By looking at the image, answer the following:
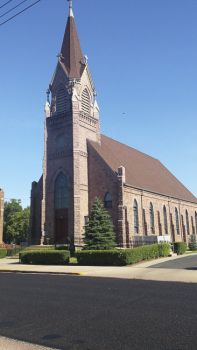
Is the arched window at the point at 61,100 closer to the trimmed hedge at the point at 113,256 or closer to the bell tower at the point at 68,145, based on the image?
the bell tower at the point at 68,145

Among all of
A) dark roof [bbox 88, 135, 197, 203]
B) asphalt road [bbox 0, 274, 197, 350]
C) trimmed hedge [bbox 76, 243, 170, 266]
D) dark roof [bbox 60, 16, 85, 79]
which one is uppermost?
dark roof [bbox 60, 16, 85, 79]

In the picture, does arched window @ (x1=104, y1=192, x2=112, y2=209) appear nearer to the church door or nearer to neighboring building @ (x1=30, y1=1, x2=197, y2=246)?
neighboring building @ (x1=30, y1=1, x2=197, y2=246)

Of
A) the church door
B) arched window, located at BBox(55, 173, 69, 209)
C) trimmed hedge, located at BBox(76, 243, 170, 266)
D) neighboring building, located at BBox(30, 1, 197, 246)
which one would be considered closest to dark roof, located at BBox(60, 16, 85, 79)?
neighboring building, located at BBox(30, 1, 197, 246)

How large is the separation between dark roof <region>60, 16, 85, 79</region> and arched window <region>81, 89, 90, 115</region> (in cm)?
210

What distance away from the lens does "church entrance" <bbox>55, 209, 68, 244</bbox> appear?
38344mm

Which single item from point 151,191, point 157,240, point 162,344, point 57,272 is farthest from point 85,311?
point 151,191

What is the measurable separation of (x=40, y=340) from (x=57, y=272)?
13538mm

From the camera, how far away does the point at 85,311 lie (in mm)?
8547

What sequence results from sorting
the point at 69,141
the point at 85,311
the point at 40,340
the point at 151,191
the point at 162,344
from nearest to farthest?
1. the point at 162,344
2. the point at 40,340
3. the point at 85,311
4. the point at 69,141
5. the point at 151,191

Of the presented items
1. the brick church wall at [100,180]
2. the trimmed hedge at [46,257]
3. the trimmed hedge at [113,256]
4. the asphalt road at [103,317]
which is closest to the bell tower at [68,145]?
the brick church wall at [100,180]

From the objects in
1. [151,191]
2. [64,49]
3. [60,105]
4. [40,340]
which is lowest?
[40,340]

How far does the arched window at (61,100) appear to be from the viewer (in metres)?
42.0

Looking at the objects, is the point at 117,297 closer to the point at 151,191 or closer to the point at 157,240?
the point at 157,240

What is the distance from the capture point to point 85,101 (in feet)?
141
